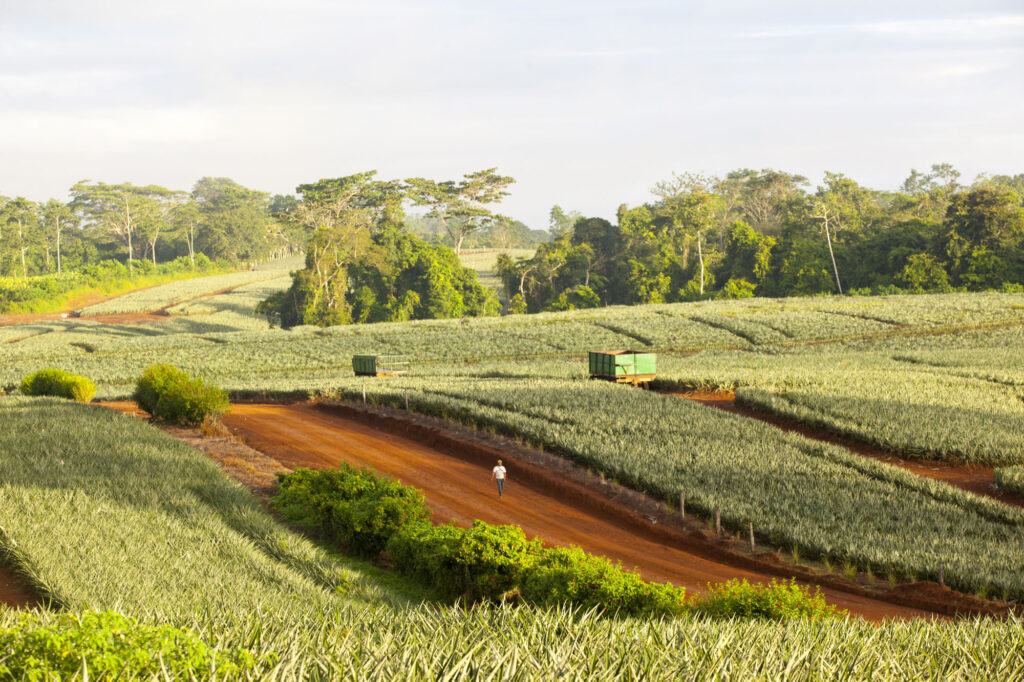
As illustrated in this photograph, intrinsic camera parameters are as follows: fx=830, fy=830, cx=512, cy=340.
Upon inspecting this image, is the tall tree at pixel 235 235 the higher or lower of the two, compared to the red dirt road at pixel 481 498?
higher

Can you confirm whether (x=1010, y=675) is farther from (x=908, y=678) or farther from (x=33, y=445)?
(x=33, y=445)

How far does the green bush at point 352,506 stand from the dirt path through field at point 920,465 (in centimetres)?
1545

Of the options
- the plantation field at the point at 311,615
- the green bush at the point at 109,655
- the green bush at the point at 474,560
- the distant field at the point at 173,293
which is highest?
the distant field at the point at 173,293

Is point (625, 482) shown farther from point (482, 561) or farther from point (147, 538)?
point (147, 538)

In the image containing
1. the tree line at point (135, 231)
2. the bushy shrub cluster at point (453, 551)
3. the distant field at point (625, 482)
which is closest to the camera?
the distant field at point (625, 482)

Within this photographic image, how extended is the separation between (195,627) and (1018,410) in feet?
105

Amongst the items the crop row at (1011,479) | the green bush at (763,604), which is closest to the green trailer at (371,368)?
the crop row at (1011,479)

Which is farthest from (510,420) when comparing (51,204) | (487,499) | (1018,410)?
(51,204)

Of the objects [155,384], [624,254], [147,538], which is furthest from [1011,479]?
[624,254]

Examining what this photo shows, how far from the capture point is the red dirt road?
17.6 m

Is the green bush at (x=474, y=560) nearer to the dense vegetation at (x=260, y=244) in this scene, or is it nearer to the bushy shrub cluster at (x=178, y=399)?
the bushy shrub cluster at (x=178, y=399)

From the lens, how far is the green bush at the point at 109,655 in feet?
22.9

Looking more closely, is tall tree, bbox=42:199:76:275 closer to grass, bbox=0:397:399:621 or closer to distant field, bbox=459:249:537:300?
distant field, bbox=459:249:537:300

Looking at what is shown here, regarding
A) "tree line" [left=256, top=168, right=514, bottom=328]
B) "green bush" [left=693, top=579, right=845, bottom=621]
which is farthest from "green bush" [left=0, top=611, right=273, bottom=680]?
"tree line" [left=256, top=168, right=514, bottom=328]
